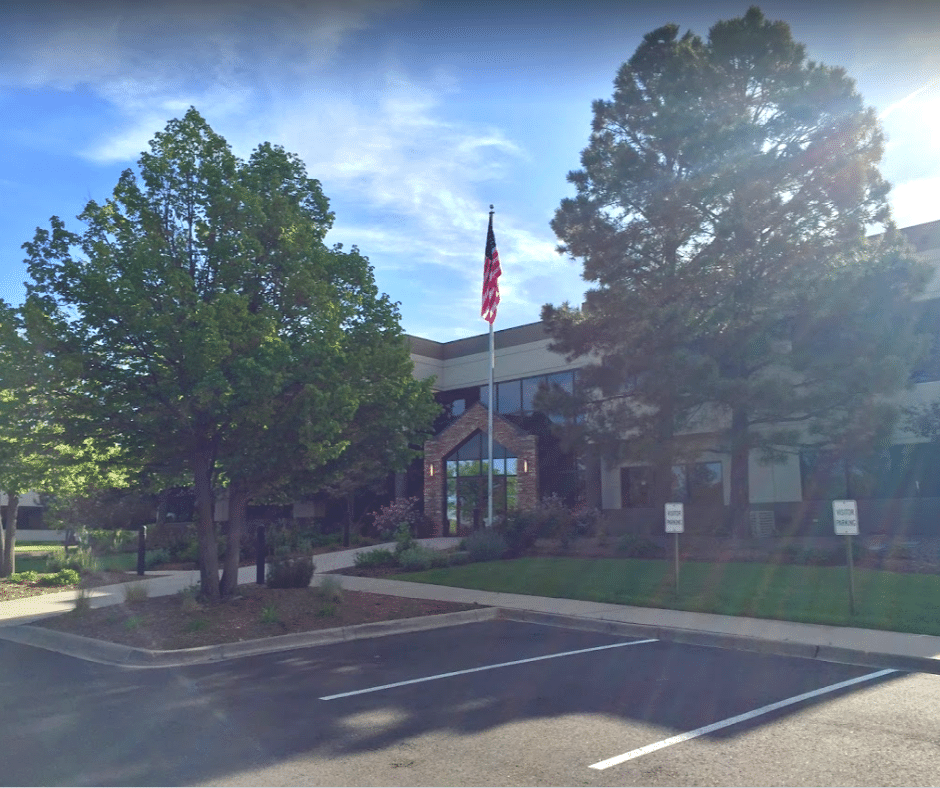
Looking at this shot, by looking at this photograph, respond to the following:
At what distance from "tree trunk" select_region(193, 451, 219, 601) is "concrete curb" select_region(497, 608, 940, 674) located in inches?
186

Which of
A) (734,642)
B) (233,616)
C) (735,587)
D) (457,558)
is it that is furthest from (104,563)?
(734,642)

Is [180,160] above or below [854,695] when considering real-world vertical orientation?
above

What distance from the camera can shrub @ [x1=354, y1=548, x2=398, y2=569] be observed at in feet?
70.0

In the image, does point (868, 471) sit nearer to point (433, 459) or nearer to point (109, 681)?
point (433, 459)

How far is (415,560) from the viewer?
2053 cm

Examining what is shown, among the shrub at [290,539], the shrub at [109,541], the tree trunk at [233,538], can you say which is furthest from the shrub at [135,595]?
the shrub at [109,541]

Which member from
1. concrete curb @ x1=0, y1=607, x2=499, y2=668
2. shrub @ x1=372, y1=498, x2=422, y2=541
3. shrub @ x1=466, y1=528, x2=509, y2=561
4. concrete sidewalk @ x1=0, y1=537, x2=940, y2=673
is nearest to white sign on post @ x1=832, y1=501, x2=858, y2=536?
concrete sidewalk @ x1=0, y1=537, x2=940, y2=673

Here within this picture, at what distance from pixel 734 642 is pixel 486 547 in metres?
11.5

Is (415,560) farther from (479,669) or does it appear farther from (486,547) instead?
(479,669)

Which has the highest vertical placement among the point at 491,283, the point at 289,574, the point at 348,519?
the point at 491,283

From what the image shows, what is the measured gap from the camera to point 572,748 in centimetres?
636

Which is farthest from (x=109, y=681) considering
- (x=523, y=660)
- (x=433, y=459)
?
(x=433, y=459)

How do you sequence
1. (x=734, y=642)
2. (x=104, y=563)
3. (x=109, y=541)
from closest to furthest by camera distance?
(x=734, y=642)
(x=104, y=563)
(x=109, y=541)

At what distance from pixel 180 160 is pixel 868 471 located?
64.0ft
